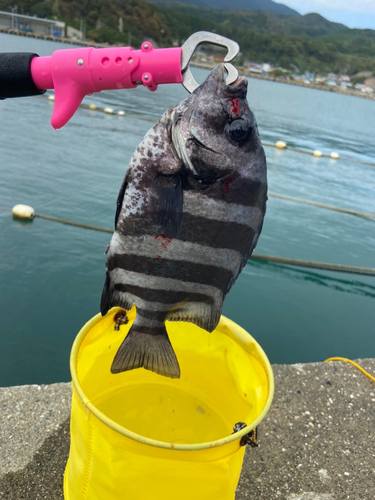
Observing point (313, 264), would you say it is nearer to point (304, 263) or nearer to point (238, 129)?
point (304, 263)

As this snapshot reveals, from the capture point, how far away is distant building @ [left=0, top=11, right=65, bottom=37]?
70863mm

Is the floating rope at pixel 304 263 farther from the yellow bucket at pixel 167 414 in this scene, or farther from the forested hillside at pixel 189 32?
the forested hillside at pixel 189 32

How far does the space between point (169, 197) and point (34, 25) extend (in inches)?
3603

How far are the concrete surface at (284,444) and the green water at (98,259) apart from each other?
112cm

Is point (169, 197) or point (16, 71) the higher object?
point (16, 71)

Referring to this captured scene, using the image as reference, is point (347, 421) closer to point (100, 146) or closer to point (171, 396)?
point (171, 396)

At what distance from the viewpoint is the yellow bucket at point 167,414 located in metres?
1.53

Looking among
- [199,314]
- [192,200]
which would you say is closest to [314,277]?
[199,314]

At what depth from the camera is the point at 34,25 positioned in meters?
75.4

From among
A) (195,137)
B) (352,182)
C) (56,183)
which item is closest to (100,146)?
(56,183)

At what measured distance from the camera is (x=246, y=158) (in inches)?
52.4

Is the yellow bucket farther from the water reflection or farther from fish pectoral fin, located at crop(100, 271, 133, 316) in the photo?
the water reflection

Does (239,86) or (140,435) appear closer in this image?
(239,86)

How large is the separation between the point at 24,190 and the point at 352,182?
1048 centimetres
